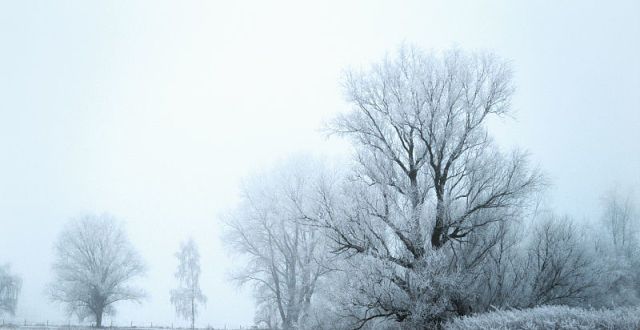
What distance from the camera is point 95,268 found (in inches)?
1692

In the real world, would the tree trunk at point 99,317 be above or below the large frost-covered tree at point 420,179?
below

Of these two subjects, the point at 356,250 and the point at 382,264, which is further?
the point at 356,250

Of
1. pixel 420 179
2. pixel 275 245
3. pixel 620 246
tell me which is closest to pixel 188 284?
pixel 275 245

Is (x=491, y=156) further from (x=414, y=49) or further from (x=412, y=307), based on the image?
(x=412, y=307)

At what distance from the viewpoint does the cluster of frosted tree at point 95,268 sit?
137 feet

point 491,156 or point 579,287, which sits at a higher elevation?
point 491,156

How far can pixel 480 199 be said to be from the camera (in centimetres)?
1827

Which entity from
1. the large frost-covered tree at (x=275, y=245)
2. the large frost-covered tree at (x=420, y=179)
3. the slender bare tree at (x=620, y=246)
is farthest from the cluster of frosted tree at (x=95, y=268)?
the slender bare tree at (x=620, y=246)

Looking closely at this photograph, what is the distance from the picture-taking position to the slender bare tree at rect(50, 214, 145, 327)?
137 ft

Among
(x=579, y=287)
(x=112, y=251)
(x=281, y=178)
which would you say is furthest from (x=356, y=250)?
(x=112, y=251)

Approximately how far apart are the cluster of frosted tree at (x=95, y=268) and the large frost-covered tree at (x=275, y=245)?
17160 millimetres

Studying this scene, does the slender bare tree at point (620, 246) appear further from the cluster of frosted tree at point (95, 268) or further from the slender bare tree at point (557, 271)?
the cluster of frosted tree at point (95, 268)

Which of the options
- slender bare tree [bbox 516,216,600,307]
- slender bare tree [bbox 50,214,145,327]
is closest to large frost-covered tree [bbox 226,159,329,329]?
slender bare tree [bbox 516,216,600,307]

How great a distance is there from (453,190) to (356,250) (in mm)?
4898
